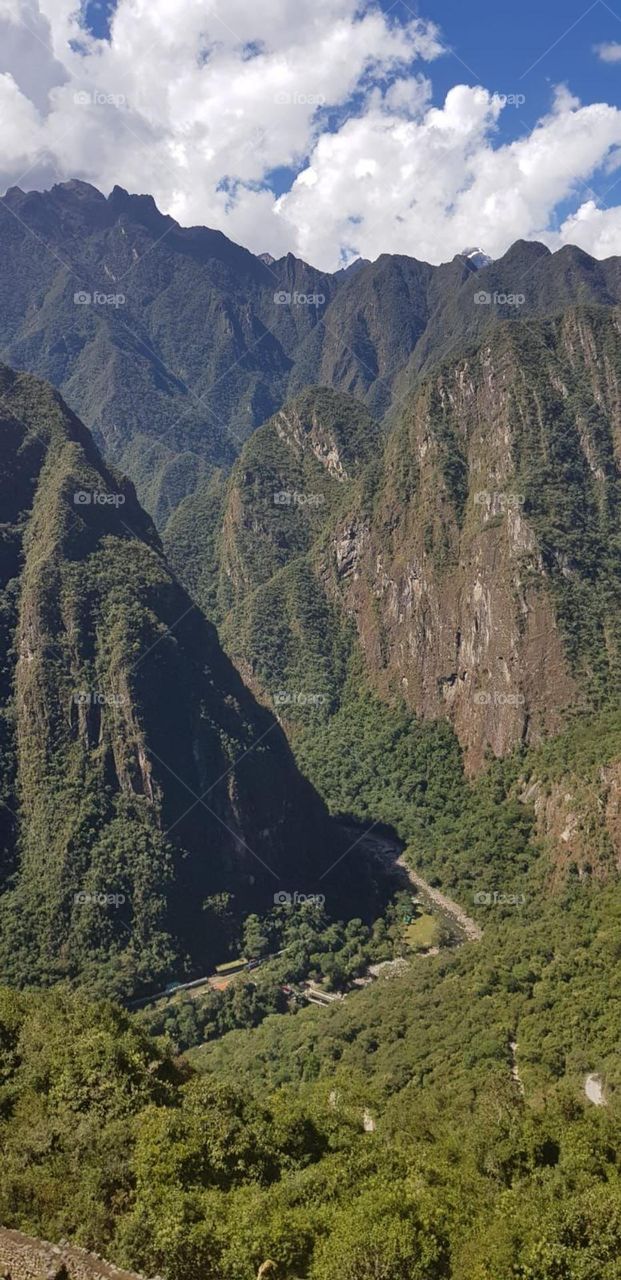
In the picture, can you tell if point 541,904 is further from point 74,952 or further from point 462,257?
point 462,257

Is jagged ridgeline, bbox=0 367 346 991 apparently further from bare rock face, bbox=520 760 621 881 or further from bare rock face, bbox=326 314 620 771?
bare rock face, bbox=326 314 620 771

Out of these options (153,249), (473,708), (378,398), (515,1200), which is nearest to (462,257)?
(378,398)

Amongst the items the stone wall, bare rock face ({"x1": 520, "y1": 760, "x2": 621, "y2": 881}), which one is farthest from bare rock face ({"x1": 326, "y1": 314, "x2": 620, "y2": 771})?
the stone wall

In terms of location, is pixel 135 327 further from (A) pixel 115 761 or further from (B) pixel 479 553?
(A) pixel 115 761

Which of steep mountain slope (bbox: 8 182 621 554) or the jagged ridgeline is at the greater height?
steep mountain slope (bbox: 8 182 621 554)

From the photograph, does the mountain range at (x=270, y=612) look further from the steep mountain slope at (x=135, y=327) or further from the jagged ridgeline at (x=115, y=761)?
the steep mountain slope at (x=135, y=327)
